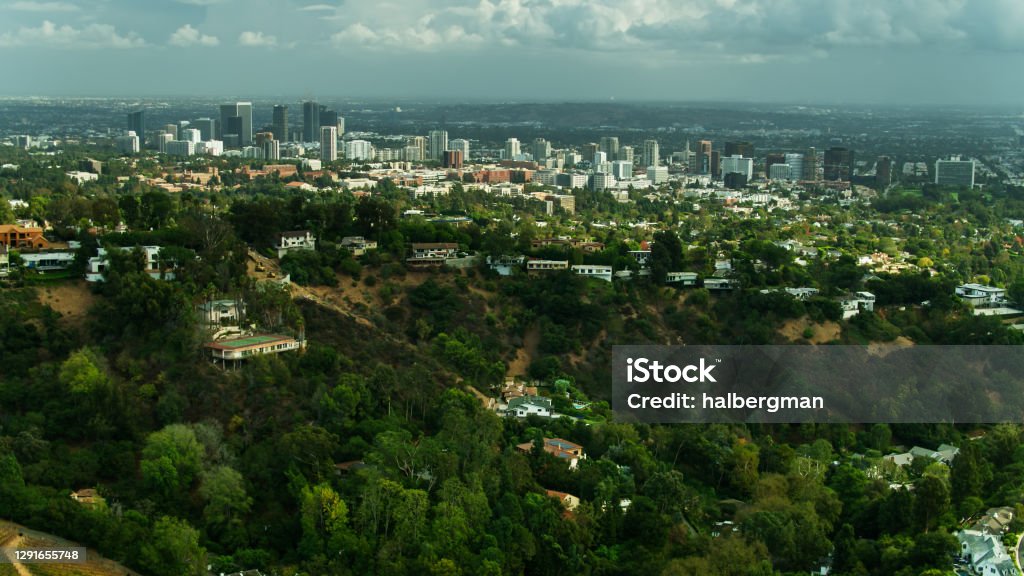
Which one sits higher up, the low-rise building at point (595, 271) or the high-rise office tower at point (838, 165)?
the high-rise office tower at point (838, 165)

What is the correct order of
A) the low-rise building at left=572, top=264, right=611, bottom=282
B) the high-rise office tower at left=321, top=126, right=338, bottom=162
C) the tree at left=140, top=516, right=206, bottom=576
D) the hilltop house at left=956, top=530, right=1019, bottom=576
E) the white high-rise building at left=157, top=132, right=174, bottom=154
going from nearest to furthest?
1. the tree at left=140, top=516, right=206, bottom=576
2. the hilltop house at left=956, top=530, right=1019, bottom=576
3. the low-rise building at left=572, top=264, right=611, bottom=282
4. the white high-rise building at left=157, top=132, right=174, bottom=154
5. the high-rise office tower at left=321, top=126, right=338, bottom=162

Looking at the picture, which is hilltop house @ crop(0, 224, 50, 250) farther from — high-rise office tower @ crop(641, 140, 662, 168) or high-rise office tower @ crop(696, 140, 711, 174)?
high-rise office tower @ crop(641, 140, 662, 168)

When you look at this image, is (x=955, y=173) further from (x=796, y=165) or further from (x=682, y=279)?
(x=682, y=279)

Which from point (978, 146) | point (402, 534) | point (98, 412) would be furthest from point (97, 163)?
point (978, 146)

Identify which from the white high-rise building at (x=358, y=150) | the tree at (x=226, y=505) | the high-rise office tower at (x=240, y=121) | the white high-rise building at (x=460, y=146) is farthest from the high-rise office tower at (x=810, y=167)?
the tree at (x=226, y=505)

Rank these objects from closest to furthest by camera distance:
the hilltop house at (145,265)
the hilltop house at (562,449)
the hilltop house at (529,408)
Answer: the hilltop house at (562,449) < the hilltop house at (529,408) < the hilltop house at (145,265)

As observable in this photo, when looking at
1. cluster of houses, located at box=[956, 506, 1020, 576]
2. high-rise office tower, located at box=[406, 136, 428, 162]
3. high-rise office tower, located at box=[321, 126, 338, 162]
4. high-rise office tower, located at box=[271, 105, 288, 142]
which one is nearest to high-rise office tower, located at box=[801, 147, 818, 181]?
high-rise office tower, located at box=[406, 136, 428, 162]

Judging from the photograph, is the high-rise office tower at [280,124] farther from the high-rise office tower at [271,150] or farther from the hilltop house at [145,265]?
the hilltop house at [145,265]

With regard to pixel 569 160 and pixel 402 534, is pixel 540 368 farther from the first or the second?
pixel 569 160
